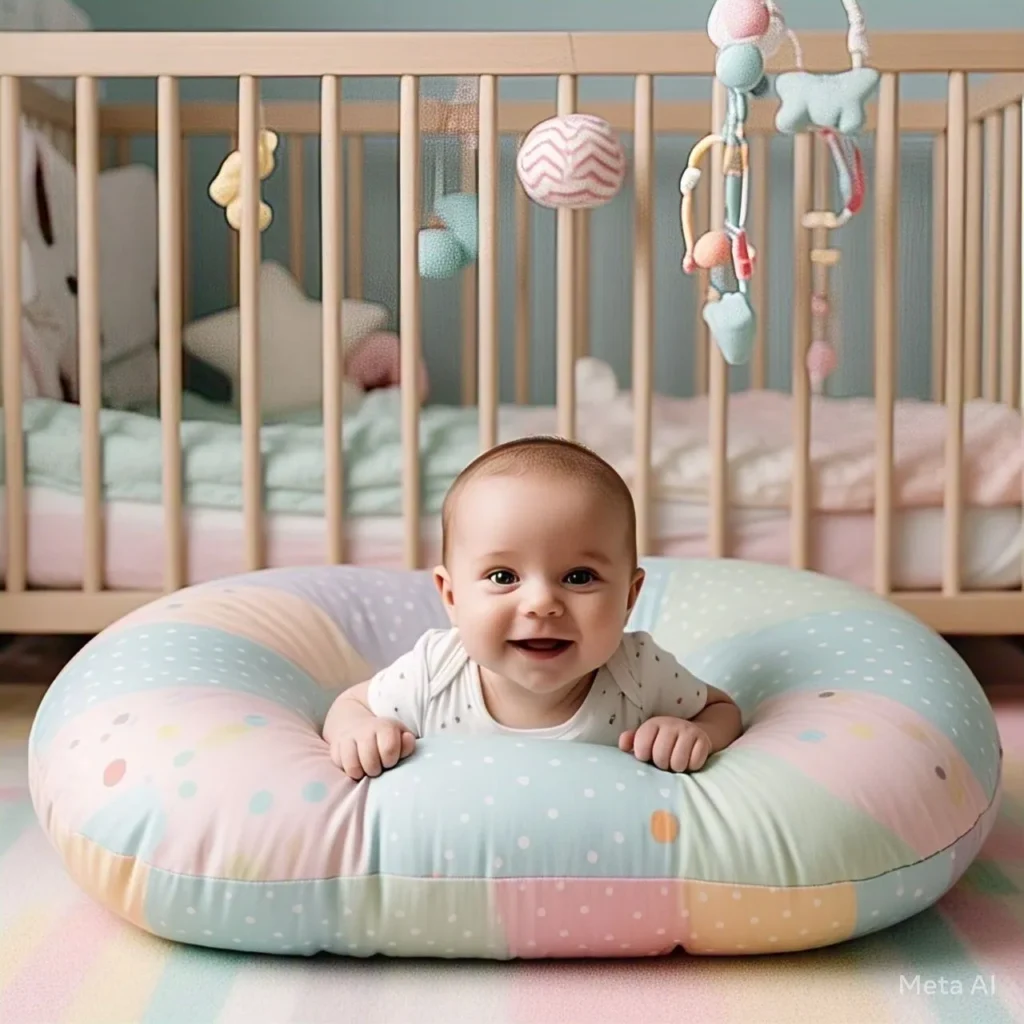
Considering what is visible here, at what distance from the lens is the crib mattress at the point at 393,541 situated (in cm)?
189

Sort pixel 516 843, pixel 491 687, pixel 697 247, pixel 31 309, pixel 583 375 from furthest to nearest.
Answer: pixel 583 375 → pixel 31 309 → pixel 697 247 → pixel 491 687 → pixel 516 843

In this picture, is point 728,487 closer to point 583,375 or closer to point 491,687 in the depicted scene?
point 583,375

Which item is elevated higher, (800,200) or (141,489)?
(800,200)

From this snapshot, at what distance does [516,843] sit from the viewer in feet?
3.47

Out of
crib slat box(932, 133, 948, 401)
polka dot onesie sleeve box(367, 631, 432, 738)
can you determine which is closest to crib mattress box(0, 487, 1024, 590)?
crib slat box(932, 133, 948, 401)

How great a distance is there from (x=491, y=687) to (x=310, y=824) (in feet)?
0.82

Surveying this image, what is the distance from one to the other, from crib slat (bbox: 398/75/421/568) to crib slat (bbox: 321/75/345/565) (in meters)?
0.08

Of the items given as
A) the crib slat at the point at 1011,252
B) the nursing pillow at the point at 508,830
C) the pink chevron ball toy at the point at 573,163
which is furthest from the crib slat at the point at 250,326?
the crib slat at the point at 1011,252

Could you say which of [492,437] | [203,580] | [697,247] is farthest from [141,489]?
[697,247]

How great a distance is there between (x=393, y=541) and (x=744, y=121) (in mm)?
671

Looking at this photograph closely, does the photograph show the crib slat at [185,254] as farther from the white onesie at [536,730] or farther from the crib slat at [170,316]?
the white onesie at [536,730]

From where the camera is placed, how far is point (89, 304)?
1.85 m

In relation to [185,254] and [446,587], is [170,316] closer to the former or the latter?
[185,254]

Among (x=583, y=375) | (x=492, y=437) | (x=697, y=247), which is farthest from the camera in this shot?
(x=583, y=375)
